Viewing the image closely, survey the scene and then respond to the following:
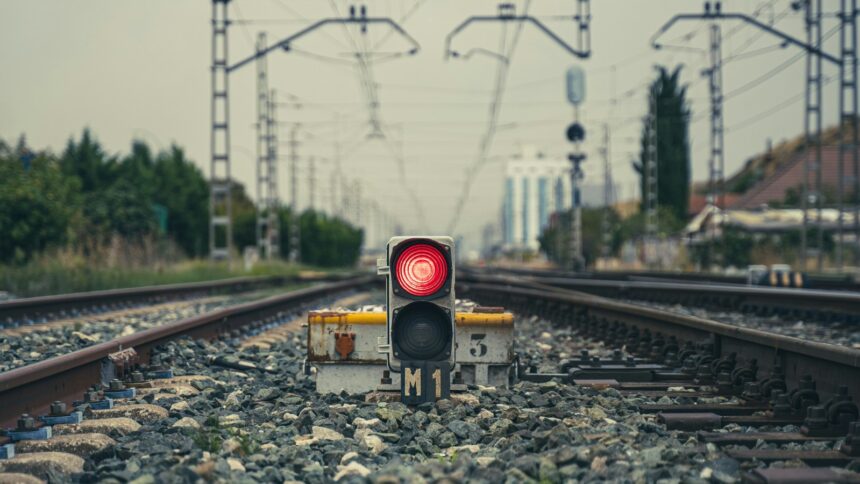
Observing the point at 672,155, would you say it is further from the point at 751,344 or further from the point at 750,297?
the point at 751,344

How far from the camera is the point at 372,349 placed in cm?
598

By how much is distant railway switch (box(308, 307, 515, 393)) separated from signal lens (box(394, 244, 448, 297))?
0.69m

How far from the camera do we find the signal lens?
17.2 feet

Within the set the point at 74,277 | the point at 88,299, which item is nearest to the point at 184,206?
the point at 74,277

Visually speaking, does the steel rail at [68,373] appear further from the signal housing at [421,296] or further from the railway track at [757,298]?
the railway track at [757,298]

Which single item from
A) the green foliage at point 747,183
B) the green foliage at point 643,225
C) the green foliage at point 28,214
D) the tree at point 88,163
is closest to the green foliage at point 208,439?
the green foliage at point 28,214

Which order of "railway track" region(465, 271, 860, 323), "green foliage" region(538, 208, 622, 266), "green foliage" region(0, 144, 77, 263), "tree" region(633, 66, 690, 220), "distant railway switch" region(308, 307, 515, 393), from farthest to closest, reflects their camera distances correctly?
"tree" region(633, 66, 690, 220), "green foliage" region(538, 208, 622, 266), "green foliage" region(0, 144, 77, 263), "railway track" region(465, 271, 860, 323), "distant railway switch" region(308, 307, 515, 393)

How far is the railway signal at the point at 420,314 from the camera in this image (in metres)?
5.25

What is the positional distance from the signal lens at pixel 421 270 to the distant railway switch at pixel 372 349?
27.3 inches

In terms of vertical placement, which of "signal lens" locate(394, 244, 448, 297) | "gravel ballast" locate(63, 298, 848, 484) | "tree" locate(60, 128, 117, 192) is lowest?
"gravel ballast" locate(63, 298, 848, 484)

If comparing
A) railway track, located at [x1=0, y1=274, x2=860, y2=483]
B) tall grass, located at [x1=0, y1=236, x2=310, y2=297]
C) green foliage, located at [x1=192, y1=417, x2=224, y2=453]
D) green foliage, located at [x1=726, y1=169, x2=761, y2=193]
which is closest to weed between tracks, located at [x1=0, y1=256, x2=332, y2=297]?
tall grass, located at [x1=0, y1=236, x2=310, y2=297]

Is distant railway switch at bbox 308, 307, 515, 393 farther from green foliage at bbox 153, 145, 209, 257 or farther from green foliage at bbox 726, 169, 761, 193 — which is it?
green foliage at bbox 726, 169, 761, 193

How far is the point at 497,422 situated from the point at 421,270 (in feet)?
2.87

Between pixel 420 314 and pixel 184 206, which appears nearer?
pixel 420 314
